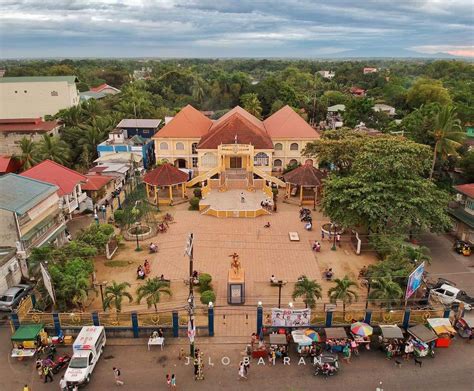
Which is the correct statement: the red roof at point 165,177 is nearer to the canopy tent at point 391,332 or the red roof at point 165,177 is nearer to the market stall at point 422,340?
the canopy tent at point 391,332

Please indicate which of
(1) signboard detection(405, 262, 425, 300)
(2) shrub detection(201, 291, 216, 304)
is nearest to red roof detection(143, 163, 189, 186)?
(2) shrub detection(201, 291, 216, 304)

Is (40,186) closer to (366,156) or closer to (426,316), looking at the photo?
(366,156)

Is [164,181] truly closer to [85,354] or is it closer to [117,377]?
[85,354]

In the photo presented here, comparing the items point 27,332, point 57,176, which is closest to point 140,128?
point 57,176

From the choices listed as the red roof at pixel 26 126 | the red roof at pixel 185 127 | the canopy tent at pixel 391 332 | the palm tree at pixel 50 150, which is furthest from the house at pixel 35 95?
the canopy tent at pixel 391 332

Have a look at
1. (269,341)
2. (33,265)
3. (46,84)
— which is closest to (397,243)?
(269,341)

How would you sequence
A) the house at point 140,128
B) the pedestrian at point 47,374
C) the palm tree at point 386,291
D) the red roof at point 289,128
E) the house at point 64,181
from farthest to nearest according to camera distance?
the house at point 140,128
the red roof at point 289,128
the house at point 64,181
the palm tree at point 386,291
the pedestrian at point 47,374

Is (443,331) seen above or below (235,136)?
below
